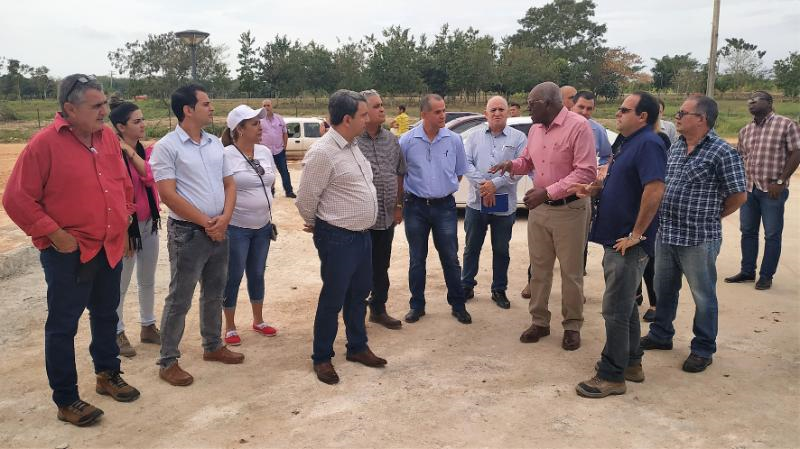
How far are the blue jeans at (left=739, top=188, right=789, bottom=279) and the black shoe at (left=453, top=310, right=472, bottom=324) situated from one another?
9.97 ft

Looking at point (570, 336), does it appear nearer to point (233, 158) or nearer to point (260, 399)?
point (260, 399)

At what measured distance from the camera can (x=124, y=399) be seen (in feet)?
11.9

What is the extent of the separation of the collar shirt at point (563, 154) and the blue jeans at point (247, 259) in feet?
6.89

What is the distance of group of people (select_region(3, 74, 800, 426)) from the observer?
3287mm

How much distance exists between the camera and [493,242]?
5.57m

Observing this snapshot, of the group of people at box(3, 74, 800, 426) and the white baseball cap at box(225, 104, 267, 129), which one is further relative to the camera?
the white baseball cap at box(225, 104, 267, 129)

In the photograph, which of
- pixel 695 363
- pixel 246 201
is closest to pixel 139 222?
pixel 246 201

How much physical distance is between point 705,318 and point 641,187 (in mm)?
1164

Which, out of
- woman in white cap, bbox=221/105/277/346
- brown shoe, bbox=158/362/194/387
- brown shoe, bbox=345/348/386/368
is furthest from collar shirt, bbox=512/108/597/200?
brown shoe, bbox=158/362/194/387

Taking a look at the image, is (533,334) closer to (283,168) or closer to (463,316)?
(463,316)

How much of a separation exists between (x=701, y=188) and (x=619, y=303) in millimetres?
1006

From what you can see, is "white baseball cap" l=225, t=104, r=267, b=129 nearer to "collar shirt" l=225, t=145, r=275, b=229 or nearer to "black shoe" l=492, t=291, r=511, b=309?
"collar shirt" l=225, t=145, r=275, b=229

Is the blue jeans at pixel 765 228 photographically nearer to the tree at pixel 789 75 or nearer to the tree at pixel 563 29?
the tree at pixel 789 75

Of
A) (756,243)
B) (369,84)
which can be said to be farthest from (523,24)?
(756,243)
